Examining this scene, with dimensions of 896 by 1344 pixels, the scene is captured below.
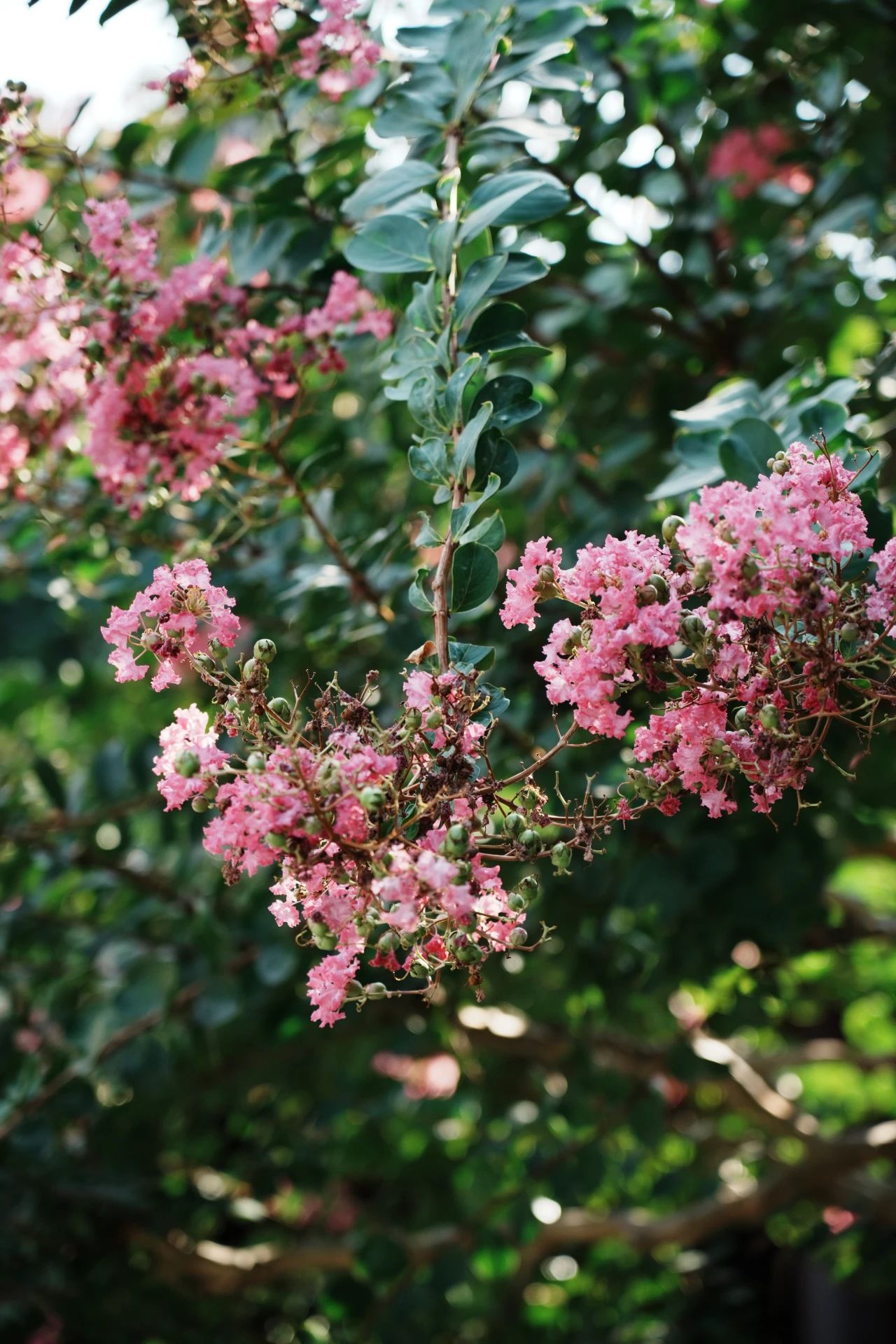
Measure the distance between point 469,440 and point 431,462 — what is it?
0.08 m

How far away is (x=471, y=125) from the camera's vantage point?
4.37ft

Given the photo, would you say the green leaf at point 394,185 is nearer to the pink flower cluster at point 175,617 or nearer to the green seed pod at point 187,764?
the pink flower cluster at point 175,617

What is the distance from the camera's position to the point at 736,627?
825mm

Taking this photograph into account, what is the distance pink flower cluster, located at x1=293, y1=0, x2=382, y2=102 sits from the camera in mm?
1354

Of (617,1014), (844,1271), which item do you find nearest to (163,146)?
(617,1014)

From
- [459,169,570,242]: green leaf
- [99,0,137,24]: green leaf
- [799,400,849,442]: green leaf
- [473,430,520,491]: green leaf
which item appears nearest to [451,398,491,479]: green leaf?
[473,430,520,491]: green leaf

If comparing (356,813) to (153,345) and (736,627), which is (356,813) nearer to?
(736,627)

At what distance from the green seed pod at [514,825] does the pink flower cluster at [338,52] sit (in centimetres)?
99

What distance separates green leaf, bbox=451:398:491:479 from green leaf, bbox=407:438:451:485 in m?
0.03

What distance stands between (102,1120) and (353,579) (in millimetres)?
1401

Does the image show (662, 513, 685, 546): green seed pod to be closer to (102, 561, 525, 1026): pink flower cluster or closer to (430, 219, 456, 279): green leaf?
(102, 561, 525, 1026): pink flower cluster

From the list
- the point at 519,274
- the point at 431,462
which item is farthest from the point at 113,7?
the point at 431,462

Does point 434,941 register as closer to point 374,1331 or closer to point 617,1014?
point 617,1014

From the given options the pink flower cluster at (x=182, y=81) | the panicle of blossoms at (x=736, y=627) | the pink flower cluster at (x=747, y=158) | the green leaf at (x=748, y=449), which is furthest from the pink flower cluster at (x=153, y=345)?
the pink flower cluster at (x=747, y=158)
